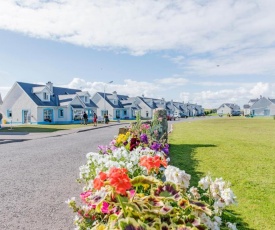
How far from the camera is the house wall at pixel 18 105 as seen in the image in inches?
1900

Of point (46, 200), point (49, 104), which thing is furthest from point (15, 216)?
point (49, 104)

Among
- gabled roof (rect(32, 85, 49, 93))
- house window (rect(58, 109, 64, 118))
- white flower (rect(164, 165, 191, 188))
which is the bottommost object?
white flower (rect(164, 165, 191, 188))

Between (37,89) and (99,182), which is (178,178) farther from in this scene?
(37,89)

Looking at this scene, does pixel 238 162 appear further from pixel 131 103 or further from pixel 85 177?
pixel 131 103

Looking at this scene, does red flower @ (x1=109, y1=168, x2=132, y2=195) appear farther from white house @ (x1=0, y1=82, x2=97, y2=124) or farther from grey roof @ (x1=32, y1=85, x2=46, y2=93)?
grey roof @ (x1=32, y1=85, x2=46, y2=93)

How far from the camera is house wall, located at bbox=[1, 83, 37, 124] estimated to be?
158 ft

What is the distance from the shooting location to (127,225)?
234 centimetres

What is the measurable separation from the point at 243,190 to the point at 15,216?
565 cm

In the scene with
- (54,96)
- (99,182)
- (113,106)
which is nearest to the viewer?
(99,182)

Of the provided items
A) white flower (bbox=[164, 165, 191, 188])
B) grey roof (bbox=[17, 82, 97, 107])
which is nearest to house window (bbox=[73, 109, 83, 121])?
grey roof (bbox=[17, 82, 97, 107])

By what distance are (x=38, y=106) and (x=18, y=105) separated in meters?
4.96

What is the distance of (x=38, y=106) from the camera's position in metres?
47.4

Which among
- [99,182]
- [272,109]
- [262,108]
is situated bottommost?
[99,182]

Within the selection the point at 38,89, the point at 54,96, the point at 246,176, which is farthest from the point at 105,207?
the point at 54,96
